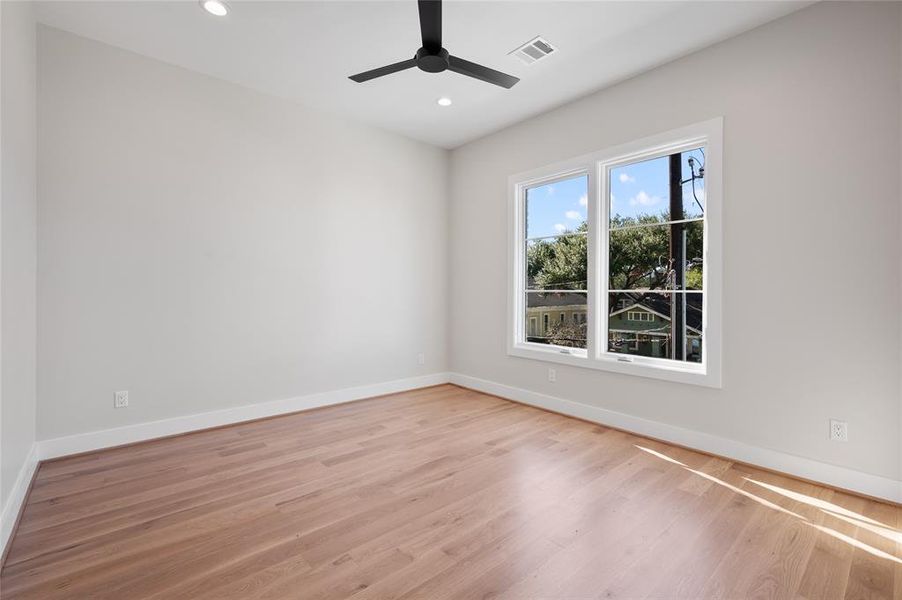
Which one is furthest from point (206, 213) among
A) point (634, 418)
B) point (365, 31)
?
point (634, 418)

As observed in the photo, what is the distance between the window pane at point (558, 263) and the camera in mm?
3893

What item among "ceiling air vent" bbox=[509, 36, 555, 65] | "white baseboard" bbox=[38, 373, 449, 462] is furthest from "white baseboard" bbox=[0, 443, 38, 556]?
"ceiling air vent" bbox=[509, 36, 555, 65]

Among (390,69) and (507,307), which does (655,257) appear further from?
(390,69)

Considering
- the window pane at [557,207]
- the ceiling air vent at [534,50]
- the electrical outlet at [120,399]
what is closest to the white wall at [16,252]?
the electrical outlet at [120,399]

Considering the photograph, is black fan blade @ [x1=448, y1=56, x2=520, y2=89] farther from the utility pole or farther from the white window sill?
the white window sill

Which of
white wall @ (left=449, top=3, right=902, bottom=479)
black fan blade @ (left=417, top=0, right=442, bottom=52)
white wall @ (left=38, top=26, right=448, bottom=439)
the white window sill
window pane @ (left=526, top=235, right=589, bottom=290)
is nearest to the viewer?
black fan blade @ (left=417, top=0, right=442, bottom=52)

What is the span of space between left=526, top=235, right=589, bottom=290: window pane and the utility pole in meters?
0.77

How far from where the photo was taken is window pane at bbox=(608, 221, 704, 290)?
122 inches

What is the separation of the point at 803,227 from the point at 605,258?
1.39m

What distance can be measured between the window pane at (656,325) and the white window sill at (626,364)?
0.07 m

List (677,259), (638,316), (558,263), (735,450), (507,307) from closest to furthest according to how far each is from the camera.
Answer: (735,450) < (677,259) < (638,316) < (558,263) < (507,307)

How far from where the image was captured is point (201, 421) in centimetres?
334

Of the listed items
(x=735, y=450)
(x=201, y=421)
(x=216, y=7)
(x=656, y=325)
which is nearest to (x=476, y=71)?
(x=216, y=7)

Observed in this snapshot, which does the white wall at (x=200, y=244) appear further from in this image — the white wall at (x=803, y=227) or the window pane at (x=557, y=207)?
the white wall at (x=803, y=227)
